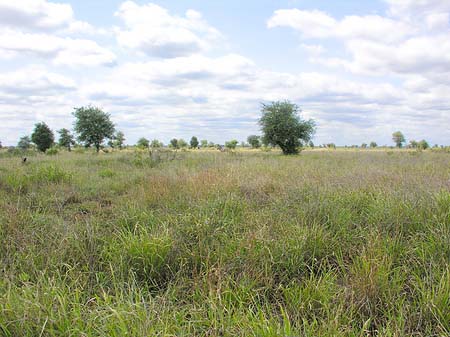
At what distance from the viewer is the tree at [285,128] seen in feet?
109

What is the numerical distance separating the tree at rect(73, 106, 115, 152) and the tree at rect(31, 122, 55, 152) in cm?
2043

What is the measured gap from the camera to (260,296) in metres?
2.87

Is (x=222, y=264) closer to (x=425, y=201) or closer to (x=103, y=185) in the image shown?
(x=425, y=201)

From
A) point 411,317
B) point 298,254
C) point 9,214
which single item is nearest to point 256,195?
point 298,254

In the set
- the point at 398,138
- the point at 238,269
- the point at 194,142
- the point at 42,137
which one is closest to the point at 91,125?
the point at 42,137

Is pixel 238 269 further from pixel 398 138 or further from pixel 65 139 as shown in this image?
pixel 398 138

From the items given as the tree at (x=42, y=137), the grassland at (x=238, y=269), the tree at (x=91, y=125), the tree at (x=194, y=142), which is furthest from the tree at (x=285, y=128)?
the tree at (x=194, y=142)

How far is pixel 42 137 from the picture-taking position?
53.9 metres

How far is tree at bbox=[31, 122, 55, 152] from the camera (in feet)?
176

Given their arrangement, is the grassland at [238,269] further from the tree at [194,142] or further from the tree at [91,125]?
the tree at [194,142]

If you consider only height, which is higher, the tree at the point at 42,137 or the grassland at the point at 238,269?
the tree at the point at 42,137

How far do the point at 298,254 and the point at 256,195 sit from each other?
2843 mm

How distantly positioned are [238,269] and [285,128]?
31.1 metres

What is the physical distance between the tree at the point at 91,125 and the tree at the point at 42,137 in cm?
2043
